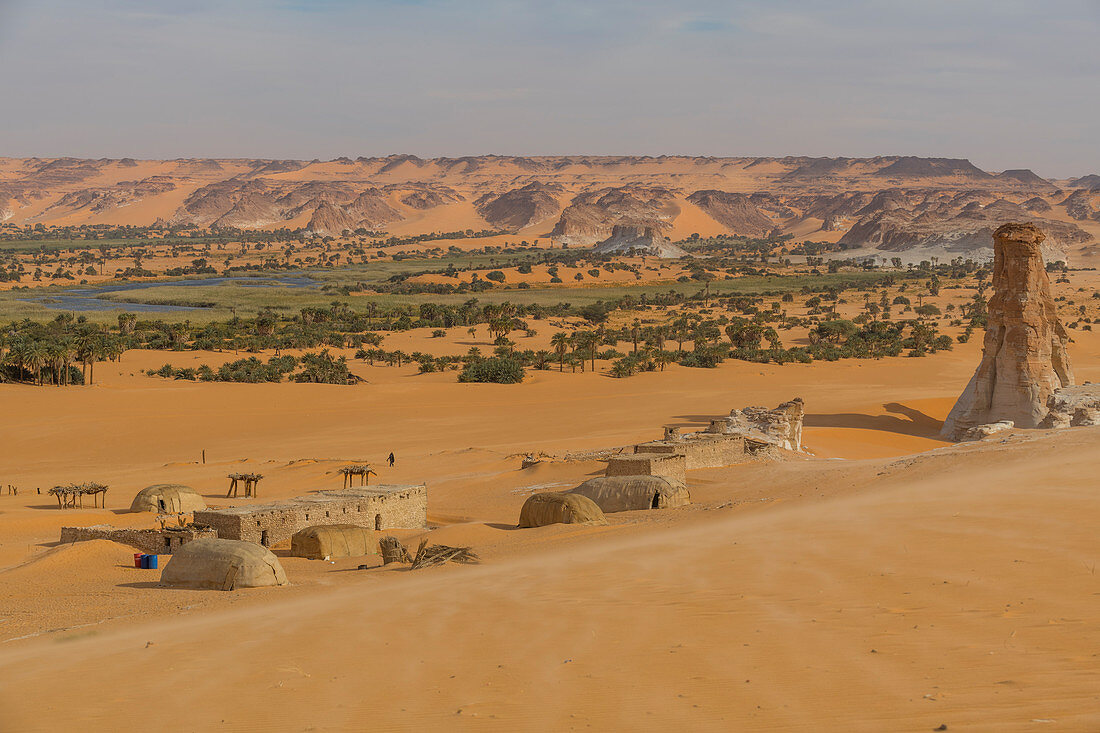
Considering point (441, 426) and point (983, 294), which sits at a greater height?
point (983, 294)

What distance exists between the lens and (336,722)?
750cm

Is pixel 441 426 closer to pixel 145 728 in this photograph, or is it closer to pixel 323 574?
pixel 323 574

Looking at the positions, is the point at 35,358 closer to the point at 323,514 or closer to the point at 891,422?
the point at 323,514

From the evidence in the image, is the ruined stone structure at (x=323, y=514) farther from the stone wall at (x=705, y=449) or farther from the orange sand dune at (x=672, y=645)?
the stone wall at (x=705, y=449)

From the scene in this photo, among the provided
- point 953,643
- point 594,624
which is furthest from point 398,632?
point 953,643

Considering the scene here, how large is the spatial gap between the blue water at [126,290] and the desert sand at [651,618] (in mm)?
60884

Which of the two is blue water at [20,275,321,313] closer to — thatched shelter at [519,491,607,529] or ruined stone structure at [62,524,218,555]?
ruined stone structure at [62,524,218,555]

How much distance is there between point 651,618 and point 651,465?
1244cm

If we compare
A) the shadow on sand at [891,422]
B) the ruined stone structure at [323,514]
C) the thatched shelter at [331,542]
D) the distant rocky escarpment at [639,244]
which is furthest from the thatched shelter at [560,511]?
the distant rocky escarpment at [639,244]

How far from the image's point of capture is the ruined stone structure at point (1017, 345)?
91.5 feet

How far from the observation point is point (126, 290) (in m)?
96.7

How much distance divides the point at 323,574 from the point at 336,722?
8672 millimetres

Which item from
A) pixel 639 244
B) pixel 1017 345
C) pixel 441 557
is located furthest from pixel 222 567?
pixel 639 244

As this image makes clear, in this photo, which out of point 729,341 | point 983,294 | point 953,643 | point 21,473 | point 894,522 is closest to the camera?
point 953,643
